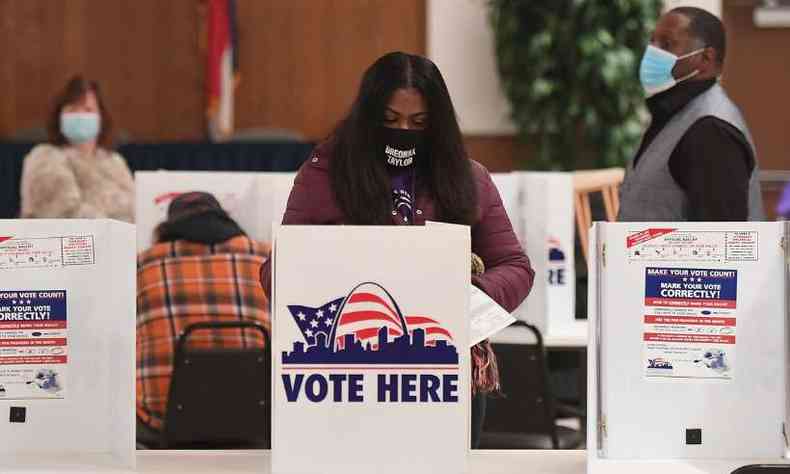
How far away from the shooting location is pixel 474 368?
2.10m

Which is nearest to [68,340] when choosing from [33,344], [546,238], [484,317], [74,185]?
[33,344]

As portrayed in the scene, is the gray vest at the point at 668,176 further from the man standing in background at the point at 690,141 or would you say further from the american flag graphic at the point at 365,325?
the american flag graphic at the point at 365,325

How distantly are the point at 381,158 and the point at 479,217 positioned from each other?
215 millimetres

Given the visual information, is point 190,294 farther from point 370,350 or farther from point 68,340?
point 370,350

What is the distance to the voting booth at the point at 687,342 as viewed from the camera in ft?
6.22

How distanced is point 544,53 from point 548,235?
3833 mm

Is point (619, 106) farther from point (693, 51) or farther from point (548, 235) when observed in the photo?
point (693, 51)

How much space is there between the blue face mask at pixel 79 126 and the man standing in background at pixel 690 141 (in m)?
2.78

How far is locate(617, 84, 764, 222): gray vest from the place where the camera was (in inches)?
116

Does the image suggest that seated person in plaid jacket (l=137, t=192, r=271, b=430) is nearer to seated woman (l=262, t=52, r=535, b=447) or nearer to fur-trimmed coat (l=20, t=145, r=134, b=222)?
seated woman (l=262, t=52, r=535, b=447)

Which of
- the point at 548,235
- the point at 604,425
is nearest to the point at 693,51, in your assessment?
the point at 548,235

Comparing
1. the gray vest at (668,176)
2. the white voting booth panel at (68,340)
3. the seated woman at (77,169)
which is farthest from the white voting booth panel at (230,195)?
the white voting booth panel at (68,340)

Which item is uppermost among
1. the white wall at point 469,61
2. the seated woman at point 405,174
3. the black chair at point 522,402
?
the white wall at point 469,61

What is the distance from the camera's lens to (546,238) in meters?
3.96
